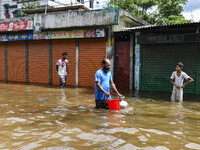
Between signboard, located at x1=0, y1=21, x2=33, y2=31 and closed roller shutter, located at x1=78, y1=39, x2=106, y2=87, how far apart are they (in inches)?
161

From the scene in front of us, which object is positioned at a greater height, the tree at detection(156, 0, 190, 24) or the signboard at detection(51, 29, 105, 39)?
the tree at detection(156, 0, 190, 24)

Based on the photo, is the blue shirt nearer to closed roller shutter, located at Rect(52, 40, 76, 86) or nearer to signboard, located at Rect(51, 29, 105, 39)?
signboard, located at Rect(51, 29, 105, 39)

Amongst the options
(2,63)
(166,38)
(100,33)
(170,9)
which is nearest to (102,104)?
(166,38)

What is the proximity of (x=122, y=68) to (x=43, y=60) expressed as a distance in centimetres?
601

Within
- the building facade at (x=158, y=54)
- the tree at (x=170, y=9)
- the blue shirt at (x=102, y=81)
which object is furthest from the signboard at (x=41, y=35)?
the tree at (x=170, y=9)

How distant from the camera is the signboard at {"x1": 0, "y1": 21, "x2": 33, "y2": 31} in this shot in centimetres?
1420

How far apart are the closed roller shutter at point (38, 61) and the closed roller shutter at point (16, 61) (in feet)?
2.42

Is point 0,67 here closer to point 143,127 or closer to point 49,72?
point 49,72

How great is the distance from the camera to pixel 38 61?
48.9ft

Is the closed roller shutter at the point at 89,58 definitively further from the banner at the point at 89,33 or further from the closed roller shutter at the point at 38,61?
the closed roller shutter at the point at 38,61

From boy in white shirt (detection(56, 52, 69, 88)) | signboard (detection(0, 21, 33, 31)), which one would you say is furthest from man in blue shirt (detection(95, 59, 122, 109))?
signboard (detection(0, 21, 33, 31))

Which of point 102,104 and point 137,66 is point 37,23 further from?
point 102,104

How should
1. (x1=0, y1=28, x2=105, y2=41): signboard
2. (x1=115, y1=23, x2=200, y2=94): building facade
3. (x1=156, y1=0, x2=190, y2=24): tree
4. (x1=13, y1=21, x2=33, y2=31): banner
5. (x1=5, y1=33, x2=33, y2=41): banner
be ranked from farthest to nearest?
(x1=156, y1=0, x2=190, y2=24): tree
(x1=5, y1=33, x2=33, y2=41): banner
(x1=13, y1=21, x2=33, y2=31): banner
(x1=0, y1=28, x2=105, y2=41): signboard
(x1=115, y1=23, x2=200, y2=94): building facade

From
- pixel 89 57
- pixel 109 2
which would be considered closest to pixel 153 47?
pixel 89 57
